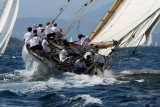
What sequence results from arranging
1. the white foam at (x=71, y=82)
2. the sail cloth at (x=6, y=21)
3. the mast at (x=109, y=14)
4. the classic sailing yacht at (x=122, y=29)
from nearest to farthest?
the white foam at (x=71, y=82) < the sail cloth at (x=6, y=21) < the classic sailing yacht at (x=122, y=29) < the mast at (x=109, y=14)

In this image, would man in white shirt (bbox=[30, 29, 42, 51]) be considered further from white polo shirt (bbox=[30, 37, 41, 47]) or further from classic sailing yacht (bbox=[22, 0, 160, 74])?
classic sailing yacht (bbox=[22, 0, 160, 74])

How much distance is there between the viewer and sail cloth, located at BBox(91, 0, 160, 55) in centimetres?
2164

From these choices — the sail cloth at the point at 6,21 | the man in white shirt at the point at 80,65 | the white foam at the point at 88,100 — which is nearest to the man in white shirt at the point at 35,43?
the sail cloth at the point at 6,21

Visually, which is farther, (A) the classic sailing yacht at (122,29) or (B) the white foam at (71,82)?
(A) the classic sailing yacht at (122,29)

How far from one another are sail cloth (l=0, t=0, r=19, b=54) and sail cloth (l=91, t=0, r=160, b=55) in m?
5.50

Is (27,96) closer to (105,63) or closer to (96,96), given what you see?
(96,96)

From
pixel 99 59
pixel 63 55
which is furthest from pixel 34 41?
pixel 99 59

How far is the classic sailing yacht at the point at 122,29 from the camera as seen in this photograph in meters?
21.6

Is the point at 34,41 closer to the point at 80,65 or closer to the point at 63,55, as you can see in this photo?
the point at 63,55

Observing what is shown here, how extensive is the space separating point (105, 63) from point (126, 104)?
9463 mm

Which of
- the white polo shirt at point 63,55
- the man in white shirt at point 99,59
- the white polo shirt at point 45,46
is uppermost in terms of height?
the white polo shirt at point 45,46

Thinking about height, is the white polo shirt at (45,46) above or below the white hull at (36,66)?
above

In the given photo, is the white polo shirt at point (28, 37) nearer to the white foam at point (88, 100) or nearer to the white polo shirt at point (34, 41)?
the white polo shirt at point (34, 41)

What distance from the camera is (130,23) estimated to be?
2277 cm
